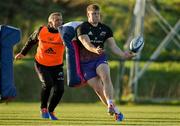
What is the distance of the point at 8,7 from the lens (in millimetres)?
31969

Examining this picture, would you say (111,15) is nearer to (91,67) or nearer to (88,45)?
(91,67)

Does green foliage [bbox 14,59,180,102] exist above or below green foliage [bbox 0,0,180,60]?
below

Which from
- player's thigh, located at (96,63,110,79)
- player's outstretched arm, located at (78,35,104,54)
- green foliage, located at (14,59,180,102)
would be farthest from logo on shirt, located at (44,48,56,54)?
green foliage, located at (14,59,180,102)

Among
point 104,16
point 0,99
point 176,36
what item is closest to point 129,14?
point 104,16

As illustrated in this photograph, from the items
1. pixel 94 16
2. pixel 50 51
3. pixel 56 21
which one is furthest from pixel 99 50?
pixel 50 51

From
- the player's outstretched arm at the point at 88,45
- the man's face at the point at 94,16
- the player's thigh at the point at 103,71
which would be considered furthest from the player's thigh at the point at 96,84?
the man's face at the point at 94,16

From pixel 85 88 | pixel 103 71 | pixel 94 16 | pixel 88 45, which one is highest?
pixel 94 16

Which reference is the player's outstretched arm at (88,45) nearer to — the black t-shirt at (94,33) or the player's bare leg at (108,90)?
the black t-shirt at (94,33)

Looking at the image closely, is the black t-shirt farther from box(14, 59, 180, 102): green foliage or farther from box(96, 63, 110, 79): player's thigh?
box(14, 59, 180, 102): green foliage

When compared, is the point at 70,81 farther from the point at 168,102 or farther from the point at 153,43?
the point at 153,43

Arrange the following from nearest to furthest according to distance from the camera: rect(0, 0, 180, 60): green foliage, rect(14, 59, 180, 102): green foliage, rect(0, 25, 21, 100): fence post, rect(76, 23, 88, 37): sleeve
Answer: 1. rect(0, 25, 21, 100): fence post
2. rect(76, 23, 88, 37): sleeve
3. rect(14, 59, 180, 102): green foliage
4. rect(0, 0, 180, 60): green foliage

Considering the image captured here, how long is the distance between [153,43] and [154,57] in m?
4.78

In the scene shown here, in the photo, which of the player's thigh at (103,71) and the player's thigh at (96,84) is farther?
the player's thigh at (96,84)

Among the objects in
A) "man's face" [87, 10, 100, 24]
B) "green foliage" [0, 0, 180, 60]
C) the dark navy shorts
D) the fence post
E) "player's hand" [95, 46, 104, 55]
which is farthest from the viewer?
"green foliage" [0, 0, 180, 60]
